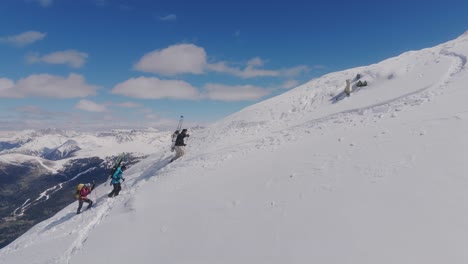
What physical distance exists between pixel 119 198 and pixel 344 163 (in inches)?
593

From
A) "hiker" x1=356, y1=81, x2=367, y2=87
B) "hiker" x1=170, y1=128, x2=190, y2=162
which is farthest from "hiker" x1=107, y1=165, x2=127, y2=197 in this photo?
"hiker" x1=356, y1=81, x2=367, y2=87

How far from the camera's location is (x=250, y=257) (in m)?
11.7

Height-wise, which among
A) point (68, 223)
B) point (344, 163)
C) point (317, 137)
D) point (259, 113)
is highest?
point (259, 113)

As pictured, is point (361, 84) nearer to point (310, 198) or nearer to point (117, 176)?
point (310, 198)

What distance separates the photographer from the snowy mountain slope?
1080 cm

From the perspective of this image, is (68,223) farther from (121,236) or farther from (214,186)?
(214,186)

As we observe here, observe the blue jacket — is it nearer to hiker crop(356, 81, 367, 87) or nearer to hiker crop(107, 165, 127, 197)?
hiker crop(107, 165, 127, 197)

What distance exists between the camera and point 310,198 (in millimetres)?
14086

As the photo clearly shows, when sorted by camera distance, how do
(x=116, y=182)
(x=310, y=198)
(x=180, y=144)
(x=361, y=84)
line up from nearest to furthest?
(x=310, y=198)
(x=116, y=182)
(x=180, y=144)
(x=361, y=84)

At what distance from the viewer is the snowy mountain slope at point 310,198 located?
10.8 meters

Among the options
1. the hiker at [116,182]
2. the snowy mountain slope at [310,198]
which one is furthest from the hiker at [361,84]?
the hiker at [116,182]

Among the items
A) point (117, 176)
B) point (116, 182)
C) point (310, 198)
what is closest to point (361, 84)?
point (310, 198)

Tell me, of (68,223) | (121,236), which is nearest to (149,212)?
(121,236)

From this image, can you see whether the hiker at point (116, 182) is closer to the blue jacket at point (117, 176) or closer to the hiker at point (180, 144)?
the blue jacket at point (117, 176)
